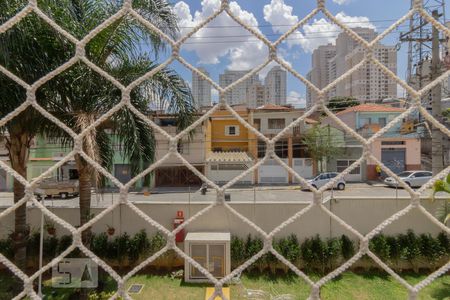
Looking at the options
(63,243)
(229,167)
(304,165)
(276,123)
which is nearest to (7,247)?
(63,243)

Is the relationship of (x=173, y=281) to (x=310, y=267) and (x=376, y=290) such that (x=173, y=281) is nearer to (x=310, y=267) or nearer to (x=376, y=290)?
(x=310, y=267)

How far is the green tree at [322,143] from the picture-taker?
9.78 metres

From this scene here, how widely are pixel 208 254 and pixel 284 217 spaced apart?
1.23m

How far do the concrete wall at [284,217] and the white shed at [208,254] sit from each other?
0.37m

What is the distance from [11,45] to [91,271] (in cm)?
237

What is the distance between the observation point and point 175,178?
9.84 metres

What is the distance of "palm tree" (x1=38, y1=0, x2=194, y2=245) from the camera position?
242cm

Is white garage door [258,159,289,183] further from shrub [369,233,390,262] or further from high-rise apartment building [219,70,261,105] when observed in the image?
high-rise apartment building [219,70,261,105]

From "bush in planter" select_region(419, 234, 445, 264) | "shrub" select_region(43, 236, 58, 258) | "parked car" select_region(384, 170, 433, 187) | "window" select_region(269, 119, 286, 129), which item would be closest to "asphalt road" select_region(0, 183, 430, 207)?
"parked car" select_region(384, 170, 433, 187)

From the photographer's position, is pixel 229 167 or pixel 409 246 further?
pixel 229 167

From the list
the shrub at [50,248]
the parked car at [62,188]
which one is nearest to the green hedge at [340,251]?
the shrub at [50,248]

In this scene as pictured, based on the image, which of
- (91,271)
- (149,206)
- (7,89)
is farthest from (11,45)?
(149,206)

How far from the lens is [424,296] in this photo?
136 inches

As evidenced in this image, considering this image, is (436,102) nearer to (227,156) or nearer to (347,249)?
(347,249)
